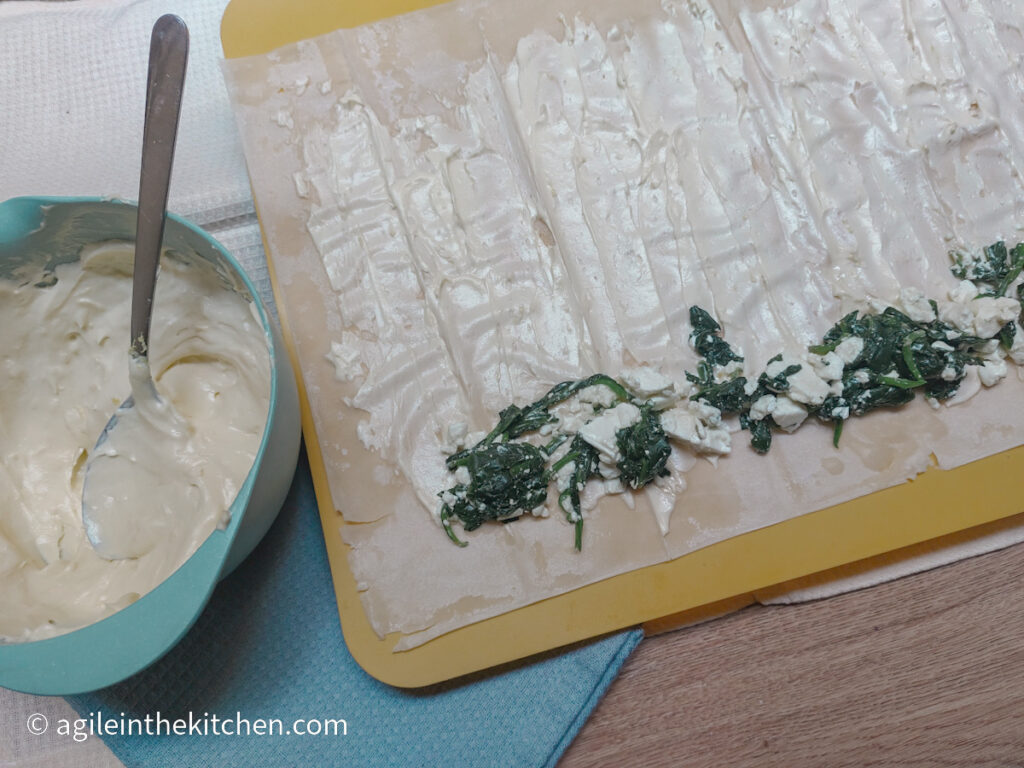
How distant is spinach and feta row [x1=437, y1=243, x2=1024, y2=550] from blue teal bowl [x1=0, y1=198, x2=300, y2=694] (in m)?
0.33

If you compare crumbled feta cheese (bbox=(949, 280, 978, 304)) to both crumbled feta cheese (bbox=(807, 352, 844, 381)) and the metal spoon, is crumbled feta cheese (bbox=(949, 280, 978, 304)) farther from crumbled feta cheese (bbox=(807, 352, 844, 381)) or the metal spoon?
the metal spoon

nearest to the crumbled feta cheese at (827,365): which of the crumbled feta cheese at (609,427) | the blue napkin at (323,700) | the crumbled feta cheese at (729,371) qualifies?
the crumbled feta cheese at (729,371)

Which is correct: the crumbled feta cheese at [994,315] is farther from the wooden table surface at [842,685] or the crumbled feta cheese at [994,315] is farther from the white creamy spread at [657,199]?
the wooden table surface at [842,685]

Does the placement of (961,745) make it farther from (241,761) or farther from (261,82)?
(261,82)

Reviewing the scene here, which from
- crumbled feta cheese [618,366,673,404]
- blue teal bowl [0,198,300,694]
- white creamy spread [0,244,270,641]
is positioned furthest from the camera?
crumbled feta cheese [618,366,673,404]

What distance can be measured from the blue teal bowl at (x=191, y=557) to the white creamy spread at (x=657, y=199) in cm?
26

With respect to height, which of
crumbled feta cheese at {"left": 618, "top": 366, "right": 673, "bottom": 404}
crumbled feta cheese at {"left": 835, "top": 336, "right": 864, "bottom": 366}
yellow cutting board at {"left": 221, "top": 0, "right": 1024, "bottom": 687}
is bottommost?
yellow cutting board at {"left": 221, "top": 0, "right": 1024, "bottom": 687}

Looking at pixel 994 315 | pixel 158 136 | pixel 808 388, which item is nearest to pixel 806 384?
pixel 808 388

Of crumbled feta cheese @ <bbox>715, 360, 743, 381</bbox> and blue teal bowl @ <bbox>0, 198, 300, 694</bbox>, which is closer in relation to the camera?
blue teal bowl @ <bbox>0, 198, 300, 694</bbox>

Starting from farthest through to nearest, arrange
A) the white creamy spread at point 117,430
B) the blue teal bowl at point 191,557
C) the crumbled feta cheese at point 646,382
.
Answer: the crumbled feta cheese at point 646,382 < the white creamy spread at point 117,430 < the blue teal bowl at point 191,557

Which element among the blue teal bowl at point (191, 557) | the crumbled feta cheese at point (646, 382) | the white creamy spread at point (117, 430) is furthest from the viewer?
the crumbled feta cheese at point (646, 382)

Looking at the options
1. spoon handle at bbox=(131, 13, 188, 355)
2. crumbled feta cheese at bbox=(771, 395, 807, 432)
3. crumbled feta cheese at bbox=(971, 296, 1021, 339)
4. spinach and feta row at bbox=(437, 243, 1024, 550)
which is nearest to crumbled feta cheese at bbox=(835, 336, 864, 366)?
spinach and feta row at bbox=(437, 243, 1024, 550)

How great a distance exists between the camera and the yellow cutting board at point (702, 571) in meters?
1.26

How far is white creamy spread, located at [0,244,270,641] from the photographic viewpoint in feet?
3.97
